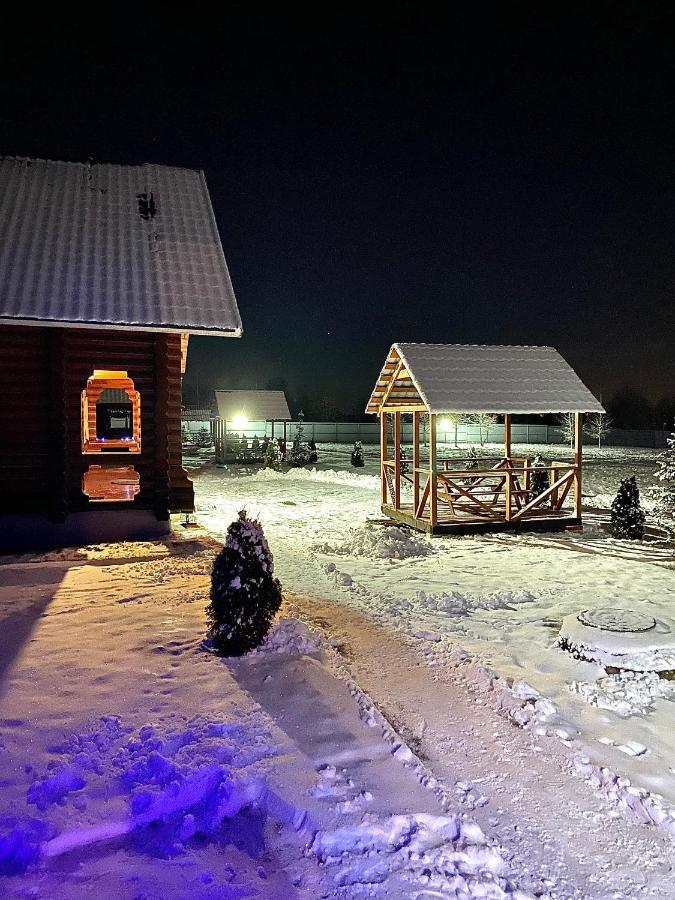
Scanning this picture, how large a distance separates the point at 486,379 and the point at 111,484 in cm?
1084

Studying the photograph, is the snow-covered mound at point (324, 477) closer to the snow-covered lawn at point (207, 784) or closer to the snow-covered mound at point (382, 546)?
the snow-covered mound at point (382, 546)

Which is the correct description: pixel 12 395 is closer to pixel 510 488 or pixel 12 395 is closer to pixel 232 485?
pixel 510 488

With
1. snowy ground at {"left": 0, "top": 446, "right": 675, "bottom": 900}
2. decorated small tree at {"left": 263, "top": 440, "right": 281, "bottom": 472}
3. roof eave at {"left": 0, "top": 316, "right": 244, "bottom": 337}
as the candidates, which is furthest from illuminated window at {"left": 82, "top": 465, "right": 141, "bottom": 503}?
decorated small tree at {"left": 263, "top": 440, "right": 281, "bottom": 472}

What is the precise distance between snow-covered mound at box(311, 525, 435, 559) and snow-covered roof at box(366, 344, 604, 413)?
282 centimetres

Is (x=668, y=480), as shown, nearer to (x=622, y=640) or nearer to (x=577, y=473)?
(x=577, y=473)

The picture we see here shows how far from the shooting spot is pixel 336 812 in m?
3.56

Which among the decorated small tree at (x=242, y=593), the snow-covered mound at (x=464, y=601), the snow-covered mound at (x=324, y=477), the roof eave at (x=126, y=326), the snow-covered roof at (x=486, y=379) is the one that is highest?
the roof eave at (x=126, y=326)

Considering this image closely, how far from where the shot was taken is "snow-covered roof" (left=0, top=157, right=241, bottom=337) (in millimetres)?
10844

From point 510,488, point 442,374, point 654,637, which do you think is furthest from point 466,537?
point 654,637

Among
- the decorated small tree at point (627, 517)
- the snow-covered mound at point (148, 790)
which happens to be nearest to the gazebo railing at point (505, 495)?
the decorated small tree at point (627, 517)

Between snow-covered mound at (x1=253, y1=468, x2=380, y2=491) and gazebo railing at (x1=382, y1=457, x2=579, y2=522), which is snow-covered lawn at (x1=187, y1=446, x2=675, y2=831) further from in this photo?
snow-covered mound at (x1=253, y1=468, x2=380, y2=491)

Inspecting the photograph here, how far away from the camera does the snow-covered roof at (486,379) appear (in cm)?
1364

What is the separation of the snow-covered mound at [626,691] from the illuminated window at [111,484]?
10.1m

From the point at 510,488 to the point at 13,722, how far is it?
36.5 feet
